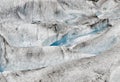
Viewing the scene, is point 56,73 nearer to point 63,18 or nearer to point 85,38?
point 85,38

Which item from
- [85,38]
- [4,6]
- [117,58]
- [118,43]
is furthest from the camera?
[4,6]

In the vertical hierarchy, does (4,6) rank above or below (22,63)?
above

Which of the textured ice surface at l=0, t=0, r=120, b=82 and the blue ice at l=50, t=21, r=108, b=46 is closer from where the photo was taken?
the textured ice surface at l=0, t=0, r=120, b=82

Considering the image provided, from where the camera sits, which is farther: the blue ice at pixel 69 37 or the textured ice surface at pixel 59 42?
the blue ice at pixel 69 37

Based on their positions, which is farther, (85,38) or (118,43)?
(85,38)

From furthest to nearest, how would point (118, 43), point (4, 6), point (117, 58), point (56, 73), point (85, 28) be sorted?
point (4, 6) < point (85, 28) < point (118, 43) < point (117, 58) < point (56, 73)

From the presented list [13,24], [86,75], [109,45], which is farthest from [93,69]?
[13,24]

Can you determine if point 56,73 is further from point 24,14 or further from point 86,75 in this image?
point 24,14
